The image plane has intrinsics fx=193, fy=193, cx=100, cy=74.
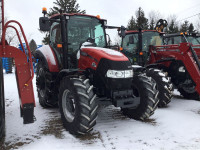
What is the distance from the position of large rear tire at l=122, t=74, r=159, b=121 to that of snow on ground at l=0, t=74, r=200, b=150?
23cm

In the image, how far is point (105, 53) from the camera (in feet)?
12.8

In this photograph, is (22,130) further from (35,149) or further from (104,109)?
(104,109)

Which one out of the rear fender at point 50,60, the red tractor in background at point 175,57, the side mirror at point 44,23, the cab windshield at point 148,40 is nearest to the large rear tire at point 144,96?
the red tractor in background at point 175,57

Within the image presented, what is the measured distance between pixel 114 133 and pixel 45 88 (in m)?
2.44

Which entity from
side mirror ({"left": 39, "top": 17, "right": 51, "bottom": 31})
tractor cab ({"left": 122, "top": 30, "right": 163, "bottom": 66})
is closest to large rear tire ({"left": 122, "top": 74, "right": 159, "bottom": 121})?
side mirror ({"left": 39, "top": 17, "right": 51, "bottom": 31})

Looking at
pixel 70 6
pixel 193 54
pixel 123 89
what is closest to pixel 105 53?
pixel 123 89

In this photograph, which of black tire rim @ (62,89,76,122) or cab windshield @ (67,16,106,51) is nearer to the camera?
black tire rim @ (62,89,76,122)

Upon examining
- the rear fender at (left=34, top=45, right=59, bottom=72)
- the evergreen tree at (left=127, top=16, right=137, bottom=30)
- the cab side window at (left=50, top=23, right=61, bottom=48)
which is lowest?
the rear fender at (left=34, top=45, right=59, bottom=72)

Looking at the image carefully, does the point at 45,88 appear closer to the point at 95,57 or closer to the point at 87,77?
the point at 87,77

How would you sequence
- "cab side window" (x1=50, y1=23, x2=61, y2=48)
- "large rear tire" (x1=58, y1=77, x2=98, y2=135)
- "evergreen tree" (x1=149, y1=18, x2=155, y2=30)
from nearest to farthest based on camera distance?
"large rear tire" (x1=58, y1=77, x2=98, y2=135) → "cab side window" (x1=50, y1=23, x2=61, y2=48) → "evergreen tree" (x1=149, y1=18, x2=155, y2=30)

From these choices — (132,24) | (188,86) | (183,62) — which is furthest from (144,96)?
(132,24)

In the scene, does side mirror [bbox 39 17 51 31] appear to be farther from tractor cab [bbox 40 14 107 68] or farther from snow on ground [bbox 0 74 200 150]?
snow on ground [bbox 0 74 200 150]

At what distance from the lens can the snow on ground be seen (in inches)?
130

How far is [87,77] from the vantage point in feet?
14.0
